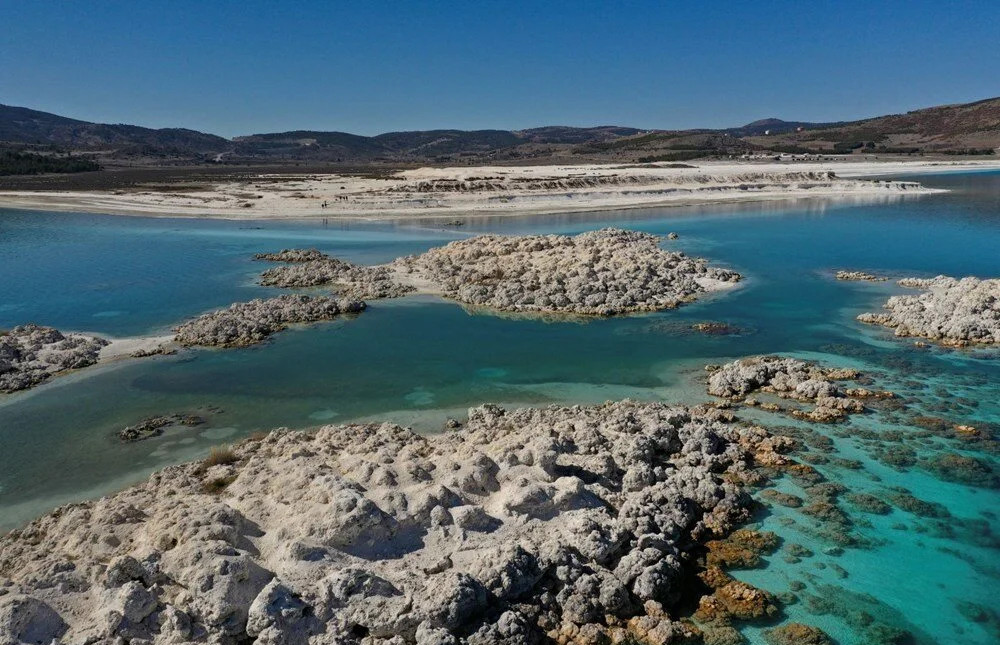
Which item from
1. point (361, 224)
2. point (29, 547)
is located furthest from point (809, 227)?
point (29, 547)

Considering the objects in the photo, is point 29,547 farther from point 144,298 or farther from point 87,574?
point 144,298

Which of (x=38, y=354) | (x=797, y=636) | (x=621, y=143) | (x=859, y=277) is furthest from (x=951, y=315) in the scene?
(x=621, y=143)

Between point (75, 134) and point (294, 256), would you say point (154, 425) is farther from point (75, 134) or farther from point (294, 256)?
point (75, 134)

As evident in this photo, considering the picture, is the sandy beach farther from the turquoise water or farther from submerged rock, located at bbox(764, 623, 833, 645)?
submerged rock, located at bbox(764, 623, 833, 645)

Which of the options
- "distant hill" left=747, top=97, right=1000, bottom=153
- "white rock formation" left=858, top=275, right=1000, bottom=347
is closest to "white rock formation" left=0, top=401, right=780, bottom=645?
"white rock formation" left=858, top=275, right=1000, bottom=347

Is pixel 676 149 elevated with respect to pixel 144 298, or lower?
elevated
